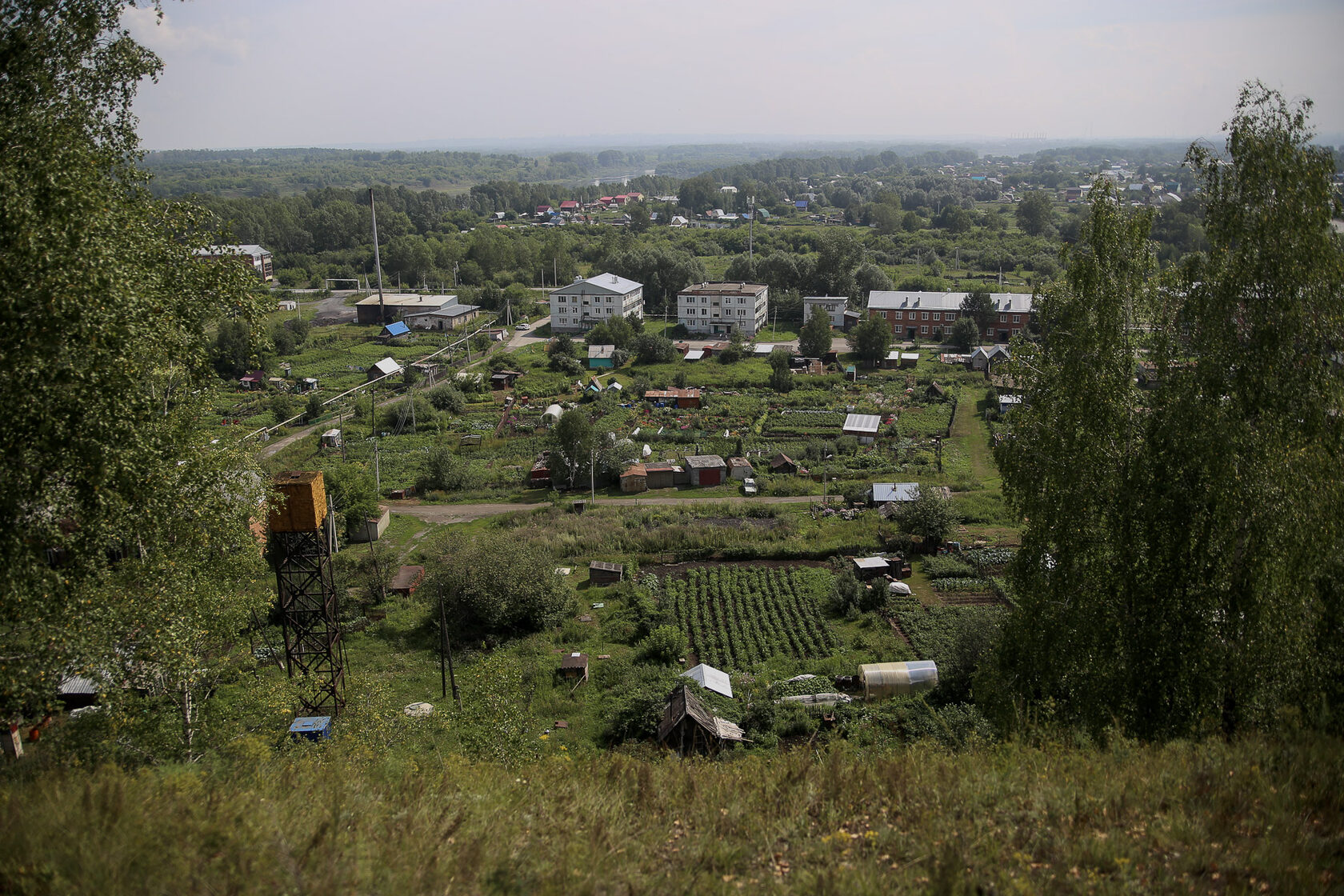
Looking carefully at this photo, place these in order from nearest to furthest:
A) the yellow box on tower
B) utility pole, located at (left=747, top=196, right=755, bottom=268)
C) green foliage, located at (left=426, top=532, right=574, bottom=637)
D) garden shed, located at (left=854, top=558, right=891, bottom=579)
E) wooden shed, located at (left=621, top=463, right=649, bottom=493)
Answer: the yellow box on tower, green foliage, located at (left=426, top=532, right=574, bottom=637), garden shed, located at (left=854, top=558, right=891, bottom=579), wooden shed, located at (left=621, top=463, right=649, bottom=493), utility pole, located at (left=747, top=196, right=755, bottom=268)

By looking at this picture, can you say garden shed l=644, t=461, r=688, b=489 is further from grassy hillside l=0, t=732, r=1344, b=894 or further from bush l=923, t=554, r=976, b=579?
grassy hillside l=0, t=732, r=1344, b=894

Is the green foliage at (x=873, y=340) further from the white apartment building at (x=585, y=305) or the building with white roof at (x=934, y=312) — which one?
the white apartment building at (x=585, y=305)

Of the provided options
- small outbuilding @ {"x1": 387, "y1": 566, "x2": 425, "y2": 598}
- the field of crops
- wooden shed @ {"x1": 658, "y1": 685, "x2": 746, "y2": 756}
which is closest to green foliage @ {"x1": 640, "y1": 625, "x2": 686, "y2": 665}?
the field of crops

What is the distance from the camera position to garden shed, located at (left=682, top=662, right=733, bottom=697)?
790 cm

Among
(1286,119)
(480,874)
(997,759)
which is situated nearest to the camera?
(480,874)

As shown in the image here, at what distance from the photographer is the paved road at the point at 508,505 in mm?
13797

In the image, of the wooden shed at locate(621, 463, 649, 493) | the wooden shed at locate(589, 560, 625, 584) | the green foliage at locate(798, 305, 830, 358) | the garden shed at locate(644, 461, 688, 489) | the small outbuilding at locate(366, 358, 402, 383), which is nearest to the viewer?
the wooden shed at locate(589, 560, 625, 584)

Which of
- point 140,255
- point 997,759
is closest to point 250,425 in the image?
point 140,255

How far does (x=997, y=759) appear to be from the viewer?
4.11 meters

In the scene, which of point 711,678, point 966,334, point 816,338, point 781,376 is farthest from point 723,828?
point 966,334

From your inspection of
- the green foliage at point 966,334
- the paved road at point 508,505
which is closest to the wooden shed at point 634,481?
the paved road at point 508,505

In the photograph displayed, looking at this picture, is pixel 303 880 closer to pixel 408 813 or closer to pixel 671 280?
pixel 408 813

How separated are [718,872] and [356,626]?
7.75 meters

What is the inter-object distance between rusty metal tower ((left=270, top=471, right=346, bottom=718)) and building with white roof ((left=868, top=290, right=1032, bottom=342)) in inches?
840
